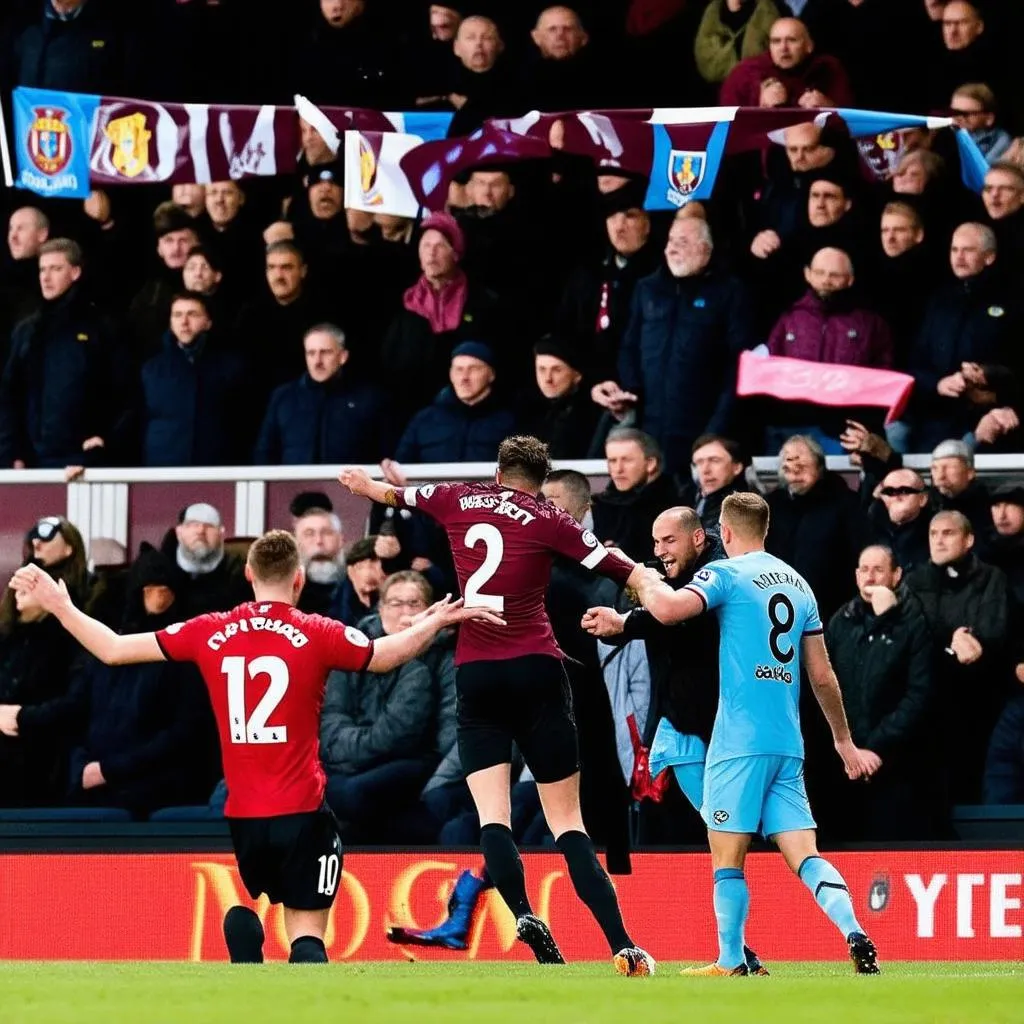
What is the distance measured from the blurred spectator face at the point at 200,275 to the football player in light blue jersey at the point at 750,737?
7.13 m

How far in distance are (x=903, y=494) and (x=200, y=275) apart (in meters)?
5.51

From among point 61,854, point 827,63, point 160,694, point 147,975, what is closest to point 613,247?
point 827,63

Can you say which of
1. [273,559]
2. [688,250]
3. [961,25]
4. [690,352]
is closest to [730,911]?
[273,559]

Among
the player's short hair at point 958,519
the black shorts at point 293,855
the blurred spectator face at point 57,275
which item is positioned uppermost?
the blurred spectator face at point 57,275

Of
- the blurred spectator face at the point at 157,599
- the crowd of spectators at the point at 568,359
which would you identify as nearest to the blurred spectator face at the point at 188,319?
the crowd of spectators at the point at 568,359

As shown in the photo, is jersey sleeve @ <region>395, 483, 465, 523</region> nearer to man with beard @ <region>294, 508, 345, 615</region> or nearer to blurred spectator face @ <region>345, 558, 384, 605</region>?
blurred spectator face @ <region>345, 558, 384, 605</region>

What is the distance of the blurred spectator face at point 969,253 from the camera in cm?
1362

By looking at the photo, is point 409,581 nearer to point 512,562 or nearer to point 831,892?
point 512,562

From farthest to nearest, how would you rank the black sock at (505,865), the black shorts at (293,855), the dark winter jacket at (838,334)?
the dark winter jacket at (838,334)
the black sock at (505,865)
the black shorts at (293,855)

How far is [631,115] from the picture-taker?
14992 mm

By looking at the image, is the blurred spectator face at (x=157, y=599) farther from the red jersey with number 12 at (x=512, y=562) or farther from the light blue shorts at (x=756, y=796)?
the light blue shorts at (x=756, y=796)

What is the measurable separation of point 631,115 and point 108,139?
3890 mm

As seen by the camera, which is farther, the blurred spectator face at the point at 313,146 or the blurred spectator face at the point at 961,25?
the blurred spectator face at the point at 313,146

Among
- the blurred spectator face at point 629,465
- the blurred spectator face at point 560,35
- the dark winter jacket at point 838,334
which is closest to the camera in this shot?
the blurred spectator face at point 629,465
